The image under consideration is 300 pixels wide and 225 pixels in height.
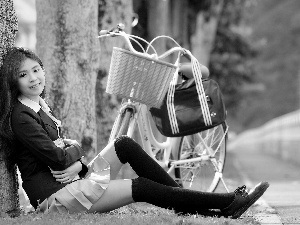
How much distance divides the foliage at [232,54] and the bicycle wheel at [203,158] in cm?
1489

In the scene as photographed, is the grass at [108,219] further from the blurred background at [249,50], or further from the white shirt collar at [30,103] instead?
the blurred background at [249,50]

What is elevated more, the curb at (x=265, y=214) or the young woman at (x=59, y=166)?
the young woman at (x=59, y=166)

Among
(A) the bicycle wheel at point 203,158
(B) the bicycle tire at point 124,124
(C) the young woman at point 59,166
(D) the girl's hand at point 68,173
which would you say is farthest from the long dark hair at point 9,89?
(A) the bicycle wheel at point 203,158

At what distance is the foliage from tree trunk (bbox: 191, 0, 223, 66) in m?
0.59

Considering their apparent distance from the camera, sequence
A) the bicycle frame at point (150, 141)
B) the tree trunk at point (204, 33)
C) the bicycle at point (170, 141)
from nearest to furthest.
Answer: the bicycle at point (170, 141), the bicycle frame at point (150, 141), the tree trunk at point (204, 33)

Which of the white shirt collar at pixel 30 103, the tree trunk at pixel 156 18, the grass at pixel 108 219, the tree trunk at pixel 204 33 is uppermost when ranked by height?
the tree trunk at pixel 204 33

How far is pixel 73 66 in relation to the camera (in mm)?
7363

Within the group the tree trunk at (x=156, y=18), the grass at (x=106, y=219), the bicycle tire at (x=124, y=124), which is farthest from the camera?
the tree trunk at (x=156, y=18)

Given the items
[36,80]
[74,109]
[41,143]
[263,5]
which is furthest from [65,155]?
[263,5]

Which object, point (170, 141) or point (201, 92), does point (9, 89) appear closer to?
point (201, 92)

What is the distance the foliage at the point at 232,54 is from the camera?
964 inches

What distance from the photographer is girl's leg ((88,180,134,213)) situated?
5.73 m

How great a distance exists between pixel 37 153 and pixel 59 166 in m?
0.17

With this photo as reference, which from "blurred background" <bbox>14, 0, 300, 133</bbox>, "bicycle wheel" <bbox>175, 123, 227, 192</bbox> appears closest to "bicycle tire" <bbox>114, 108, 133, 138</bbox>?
"bicycle wheel" <bbox>175, 123, 227, 192</bbox>
